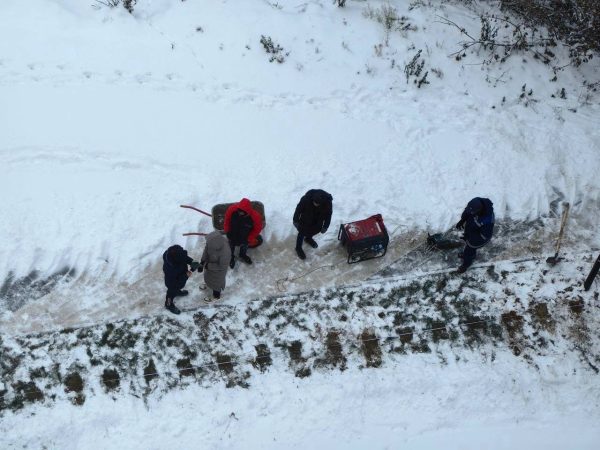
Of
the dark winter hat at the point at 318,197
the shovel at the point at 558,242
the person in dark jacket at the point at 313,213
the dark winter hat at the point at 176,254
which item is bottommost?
the shovel at the point at 558,242

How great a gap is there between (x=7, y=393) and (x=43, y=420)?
0.59 metres

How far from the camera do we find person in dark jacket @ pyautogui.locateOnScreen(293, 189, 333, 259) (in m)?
6.70

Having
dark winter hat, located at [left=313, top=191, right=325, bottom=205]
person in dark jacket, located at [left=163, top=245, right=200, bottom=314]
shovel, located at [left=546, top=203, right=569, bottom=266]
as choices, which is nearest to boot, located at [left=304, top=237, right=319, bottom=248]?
dark winter hat, located at [left=313, top=191, right=325, bottom=205]

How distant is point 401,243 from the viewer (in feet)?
26.1

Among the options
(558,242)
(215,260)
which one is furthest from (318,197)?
(558,242)

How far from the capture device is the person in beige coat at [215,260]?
632 cm

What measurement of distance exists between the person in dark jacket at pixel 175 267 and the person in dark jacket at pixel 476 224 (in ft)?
11.9

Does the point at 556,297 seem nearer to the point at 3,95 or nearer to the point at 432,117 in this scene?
the point at 432,117

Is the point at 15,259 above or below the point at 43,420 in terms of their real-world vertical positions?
above

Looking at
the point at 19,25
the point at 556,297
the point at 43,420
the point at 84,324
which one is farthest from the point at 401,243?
the point at 19,25

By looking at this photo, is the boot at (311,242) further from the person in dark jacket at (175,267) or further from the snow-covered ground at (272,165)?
the person in dark jacket at (175,267)

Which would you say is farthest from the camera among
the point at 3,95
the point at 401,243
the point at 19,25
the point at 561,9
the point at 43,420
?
the point at 561,9

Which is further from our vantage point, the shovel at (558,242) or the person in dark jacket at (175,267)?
the shovel at (558,242)

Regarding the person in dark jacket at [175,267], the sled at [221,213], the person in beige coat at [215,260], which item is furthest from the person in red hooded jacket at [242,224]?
the person in dark jacket at [175,267]
